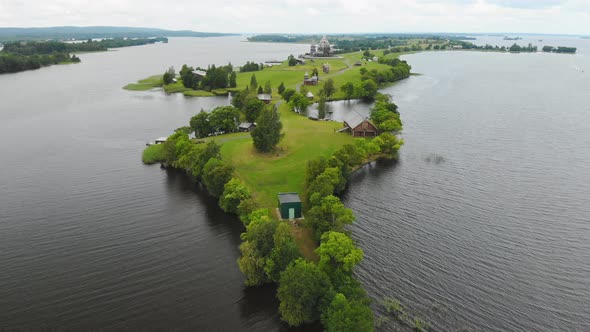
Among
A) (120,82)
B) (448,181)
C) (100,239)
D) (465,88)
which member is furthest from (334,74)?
(100,239)

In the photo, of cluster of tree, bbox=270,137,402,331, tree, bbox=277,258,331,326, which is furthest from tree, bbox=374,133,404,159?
tree, bbox=277,258,331,326

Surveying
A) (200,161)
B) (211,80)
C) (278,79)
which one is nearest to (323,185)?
(200,161)

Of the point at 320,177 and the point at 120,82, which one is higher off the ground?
the point at 120,82

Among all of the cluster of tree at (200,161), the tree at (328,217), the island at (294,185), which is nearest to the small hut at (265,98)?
the island at (294,185)

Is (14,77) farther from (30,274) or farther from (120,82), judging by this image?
(30,274)

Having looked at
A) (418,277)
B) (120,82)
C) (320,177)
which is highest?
(120,82)

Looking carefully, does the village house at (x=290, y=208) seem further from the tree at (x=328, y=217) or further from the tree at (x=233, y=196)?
the tree at (x=233, y=196)
